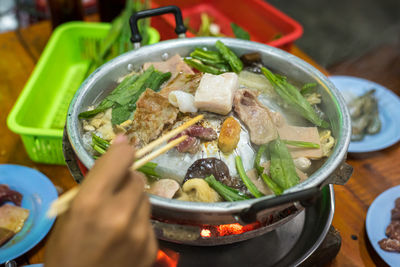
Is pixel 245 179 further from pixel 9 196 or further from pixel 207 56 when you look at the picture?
pixel 9 196

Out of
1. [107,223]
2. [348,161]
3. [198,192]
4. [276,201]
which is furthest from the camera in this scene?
[348,161]

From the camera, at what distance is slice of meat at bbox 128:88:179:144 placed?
1592mm

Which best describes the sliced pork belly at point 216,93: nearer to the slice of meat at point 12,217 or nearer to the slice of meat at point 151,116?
the slice of meat at point 151,116

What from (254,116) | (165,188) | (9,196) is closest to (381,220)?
(254,116)

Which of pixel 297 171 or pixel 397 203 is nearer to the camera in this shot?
pixel 297 171

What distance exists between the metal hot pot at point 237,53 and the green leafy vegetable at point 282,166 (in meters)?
0.12

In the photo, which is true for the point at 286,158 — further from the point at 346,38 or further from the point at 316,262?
the point at 346,38

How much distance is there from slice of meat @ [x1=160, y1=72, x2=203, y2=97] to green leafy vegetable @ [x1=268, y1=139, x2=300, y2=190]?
47 cm

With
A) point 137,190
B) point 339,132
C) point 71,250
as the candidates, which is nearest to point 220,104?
point 339,132

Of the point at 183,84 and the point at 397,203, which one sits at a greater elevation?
the point at 183,84

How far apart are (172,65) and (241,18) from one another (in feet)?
6.30

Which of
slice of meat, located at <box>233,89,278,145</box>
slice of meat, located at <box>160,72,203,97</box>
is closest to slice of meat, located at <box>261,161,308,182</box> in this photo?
slice of meat, located at <box>233,89,278,145</box>

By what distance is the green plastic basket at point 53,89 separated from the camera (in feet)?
7.10

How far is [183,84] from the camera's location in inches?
70.6
